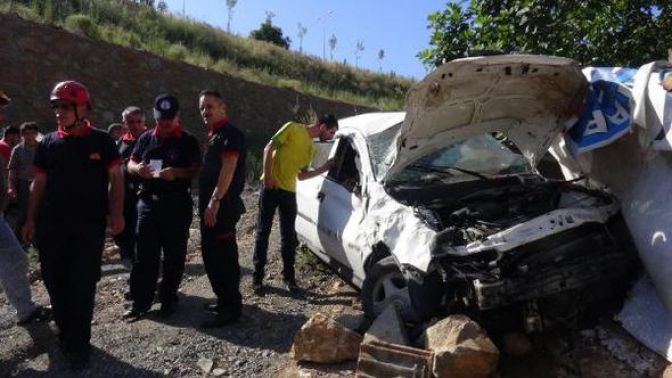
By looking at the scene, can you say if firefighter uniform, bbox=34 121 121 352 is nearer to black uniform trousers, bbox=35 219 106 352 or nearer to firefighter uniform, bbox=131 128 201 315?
black uniform trousers, bbox=35 219 106 352

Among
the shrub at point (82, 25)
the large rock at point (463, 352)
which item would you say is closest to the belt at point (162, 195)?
the large rock at point (463, 352)

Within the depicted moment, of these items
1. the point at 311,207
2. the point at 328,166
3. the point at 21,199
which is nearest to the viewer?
the point at 328,166

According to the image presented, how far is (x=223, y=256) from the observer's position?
510 centimetres

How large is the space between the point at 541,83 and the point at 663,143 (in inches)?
40.9

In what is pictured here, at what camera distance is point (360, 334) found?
4.50m

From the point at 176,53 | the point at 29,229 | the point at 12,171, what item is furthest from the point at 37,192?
the point at 176,53

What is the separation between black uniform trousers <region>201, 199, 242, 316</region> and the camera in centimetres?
505

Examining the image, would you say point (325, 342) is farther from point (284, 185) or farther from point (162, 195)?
point (284, 185)

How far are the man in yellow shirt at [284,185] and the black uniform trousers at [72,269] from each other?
5.39 feet

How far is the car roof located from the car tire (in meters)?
1.42

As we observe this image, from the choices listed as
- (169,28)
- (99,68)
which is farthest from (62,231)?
(169,28)

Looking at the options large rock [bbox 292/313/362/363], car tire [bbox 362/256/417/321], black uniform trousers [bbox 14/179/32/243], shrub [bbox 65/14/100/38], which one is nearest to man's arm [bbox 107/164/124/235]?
large rock [bbox 292/313/362/363]

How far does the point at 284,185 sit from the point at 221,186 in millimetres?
1071

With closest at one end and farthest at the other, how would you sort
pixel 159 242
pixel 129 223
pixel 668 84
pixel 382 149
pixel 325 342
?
pixel 668 84 → pixel 325 342 → pixel 159 242 → pixel 382 149 → pixel 129 223
